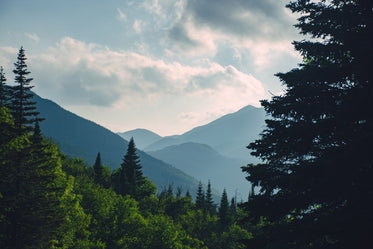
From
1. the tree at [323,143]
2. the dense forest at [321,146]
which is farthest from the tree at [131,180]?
the tree at [323,143]

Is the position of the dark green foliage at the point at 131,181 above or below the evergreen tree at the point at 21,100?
below

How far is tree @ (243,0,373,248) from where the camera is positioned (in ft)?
22.9

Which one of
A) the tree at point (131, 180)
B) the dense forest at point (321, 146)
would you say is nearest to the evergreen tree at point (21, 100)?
the dense forest at point (321, 146)

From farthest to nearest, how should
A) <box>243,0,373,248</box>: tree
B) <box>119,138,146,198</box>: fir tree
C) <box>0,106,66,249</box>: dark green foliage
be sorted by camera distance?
<box>119,138,146,198</box>: fir tree → <box>0,106,66,249</box>: dark green foliage → <box>243,0,373,248</box>: tree

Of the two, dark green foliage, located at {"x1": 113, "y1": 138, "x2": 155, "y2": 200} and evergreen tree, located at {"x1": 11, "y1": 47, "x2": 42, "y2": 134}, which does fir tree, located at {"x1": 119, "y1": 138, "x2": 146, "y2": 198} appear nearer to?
dark green foliage, located at {"x1": 113, "y1": 138, "x2": 155, "y2": 200}

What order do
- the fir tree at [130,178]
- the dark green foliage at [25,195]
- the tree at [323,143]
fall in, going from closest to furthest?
1. the tree at [323,143]
2. the dark green foliage at [25,195]
3. the fir tree at [130,178]

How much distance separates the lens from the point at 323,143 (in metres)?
8.16

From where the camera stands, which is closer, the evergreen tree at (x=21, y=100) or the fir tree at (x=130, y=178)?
the evergreen tree at (x=21, y=100)

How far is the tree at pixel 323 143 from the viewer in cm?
698

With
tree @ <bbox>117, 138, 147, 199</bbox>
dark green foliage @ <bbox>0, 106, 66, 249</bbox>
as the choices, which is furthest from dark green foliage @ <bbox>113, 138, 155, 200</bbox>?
dark green foliage @ <bbox>0, 106, 66, 249</bbox>

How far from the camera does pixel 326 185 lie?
23.8ft

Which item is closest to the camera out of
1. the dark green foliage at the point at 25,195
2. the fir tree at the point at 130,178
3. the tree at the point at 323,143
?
the tree at the point at 323,143

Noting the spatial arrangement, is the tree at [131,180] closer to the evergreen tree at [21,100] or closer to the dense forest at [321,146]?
the evergreen tree at [21,100]

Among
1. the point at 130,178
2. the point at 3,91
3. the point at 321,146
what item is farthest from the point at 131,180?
the point at 321,146
